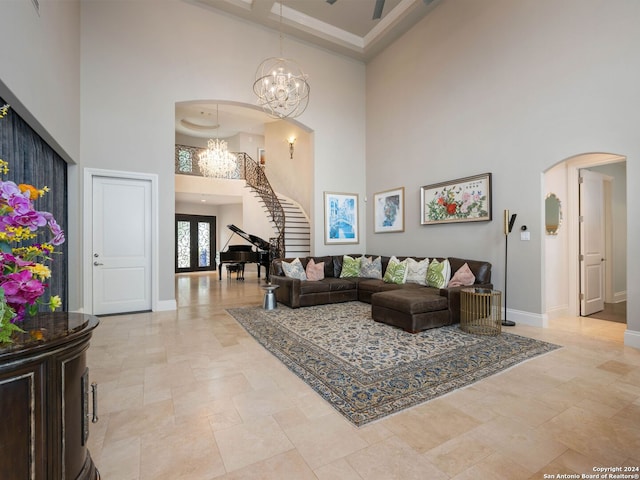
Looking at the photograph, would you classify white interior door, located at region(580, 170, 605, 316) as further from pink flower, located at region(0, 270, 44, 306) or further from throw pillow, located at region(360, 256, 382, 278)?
pink flower, located at region(0, 270, 44, 306)

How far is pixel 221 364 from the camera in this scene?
298 cm

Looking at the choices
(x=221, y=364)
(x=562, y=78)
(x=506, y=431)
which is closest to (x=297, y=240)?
(x=221, y=364)

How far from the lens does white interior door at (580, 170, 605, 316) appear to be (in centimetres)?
495

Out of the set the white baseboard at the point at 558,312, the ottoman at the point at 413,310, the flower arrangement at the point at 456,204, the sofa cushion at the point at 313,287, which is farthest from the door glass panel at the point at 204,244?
the white baseboard at the point at 558,312

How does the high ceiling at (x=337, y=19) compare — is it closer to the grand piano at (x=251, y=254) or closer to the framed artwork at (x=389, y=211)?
the framed artwork at (x=389, y=211)

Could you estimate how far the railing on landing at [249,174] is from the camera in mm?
8575

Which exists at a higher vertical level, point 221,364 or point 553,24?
point 553,24

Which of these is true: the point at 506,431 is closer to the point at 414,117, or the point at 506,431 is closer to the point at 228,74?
the point at 414,117

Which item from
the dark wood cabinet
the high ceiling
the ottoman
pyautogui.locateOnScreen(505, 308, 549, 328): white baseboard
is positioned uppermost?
the high ceiling

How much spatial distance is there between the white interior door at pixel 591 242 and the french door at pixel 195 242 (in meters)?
12.0

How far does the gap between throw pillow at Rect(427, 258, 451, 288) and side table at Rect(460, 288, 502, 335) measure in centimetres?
78

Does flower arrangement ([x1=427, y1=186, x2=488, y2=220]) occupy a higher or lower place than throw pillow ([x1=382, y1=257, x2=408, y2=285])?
higher

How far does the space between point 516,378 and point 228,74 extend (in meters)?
6.50

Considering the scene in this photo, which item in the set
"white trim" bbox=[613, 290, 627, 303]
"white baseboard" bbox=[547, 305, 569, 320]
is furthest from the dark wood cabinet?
"white trim" bbox=[613, 290, 627, 303]
